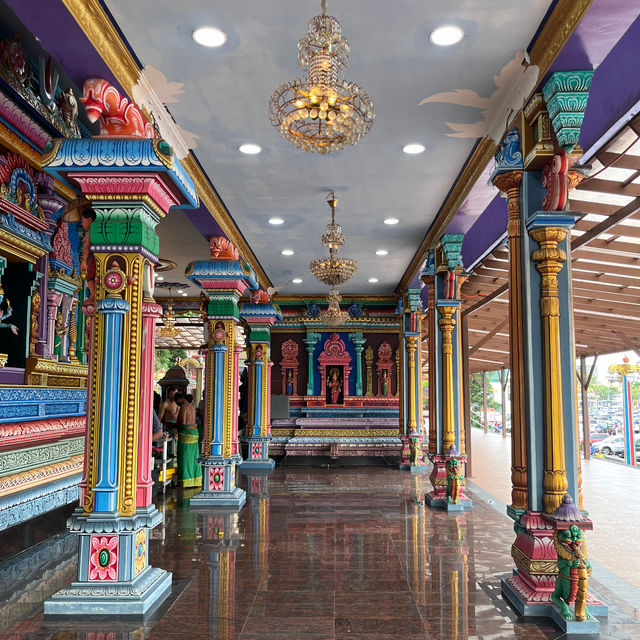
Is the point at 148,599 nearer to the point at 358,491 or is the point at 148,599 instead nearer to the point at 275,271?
the point at 358,491

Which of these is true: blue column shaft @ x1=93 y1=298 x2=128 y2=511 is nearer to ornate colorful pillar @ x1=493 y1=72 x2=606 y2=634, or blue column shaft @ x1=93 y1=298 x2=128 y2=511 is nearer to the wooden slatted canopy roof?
ornate colorful pillar @ x1=493 y1=72 x2=606 y2=634

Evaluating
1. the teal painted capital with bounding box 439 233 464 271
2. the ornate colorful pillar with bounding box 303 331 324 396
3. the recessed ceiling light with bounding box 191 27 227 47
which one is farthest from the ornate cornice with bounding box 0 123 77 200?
the ornate colorful pillar with bounding box 303 331 324 396

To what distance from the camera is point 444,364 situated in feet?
28.1

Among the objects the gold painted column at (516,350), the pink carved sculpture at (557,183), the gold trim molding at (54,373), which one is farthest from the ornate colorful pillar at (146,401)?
the pink carved sculpture at (557,183)

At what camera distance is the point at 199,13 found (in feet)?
12.2

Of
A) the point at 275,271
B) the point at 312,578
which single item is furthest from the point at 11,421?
the point at 275,271

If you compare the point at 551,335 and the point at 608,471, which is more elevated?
the point at 551,335

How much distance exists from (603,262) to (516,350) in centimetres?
544

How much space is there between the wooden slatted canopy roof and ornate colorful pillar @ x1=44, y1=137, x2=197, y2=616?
124 inches

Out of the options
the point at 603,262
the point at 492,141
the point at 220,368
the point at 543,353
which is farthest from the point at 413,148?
the point at 603,262

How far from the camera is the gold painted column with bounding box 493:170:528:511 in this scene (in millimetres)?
4438

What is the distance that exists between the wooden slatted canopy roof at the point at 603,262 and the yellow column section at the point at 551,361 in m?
0.35

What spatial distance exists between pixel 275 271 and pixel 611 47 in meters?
8.59

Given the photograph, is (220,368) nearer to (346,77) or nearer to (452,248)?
(452,248)
